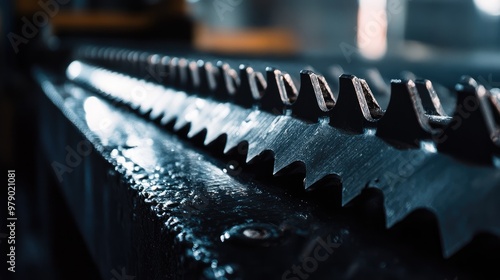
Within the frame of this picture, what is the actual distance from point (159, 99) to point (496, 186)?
3.03ft

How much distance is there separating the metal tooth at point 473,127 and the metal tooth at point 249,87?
1.31 feet

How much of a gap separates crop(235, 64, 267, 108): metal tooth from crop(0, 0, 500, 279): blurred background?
4.43ft

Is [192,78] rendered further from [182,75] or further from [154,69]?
[154,69]

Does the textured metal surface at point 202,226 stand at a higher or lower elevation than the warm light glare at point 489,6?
higher

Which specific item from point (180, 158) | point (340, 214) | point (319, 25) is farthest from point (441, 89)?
point (319, 25)

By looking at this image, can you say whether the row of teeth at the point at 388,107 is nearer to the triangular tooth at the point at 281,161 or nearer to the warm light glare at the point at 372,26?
the triangular tooth at the point at 281,161

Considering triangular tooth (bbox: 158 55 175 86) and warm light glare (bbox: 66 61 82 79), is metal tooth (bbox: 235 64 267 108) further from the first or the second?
warm light glare (bbox: 66 61 82 79)

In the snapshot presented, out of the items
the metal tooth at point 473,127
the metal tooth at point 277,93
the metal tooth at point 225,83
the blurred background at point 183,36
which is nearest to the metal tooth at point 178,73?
the metal tooth at point 225,83

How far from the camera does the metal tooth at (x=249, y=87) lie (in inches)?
34.0

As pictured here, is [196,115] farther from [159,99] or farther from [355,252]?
[355,252]

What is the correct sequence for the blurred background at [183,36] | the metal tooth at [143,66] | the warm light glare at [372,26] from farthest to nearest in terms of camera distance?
→ 1. the warm light glare at [372,26]
2. the blurred background at [183,36]
3. the metal tooth at [143,66]

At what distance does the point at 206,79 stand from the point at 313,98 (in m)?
0.43

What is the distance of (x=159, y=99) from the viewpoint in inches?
49.2

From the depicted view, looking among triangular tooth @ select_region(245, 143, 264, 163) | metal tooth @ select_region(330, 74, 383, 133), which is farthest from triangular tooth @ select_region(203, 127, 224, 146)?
metal tooth @ select_region(330, 74, 383, 133)
